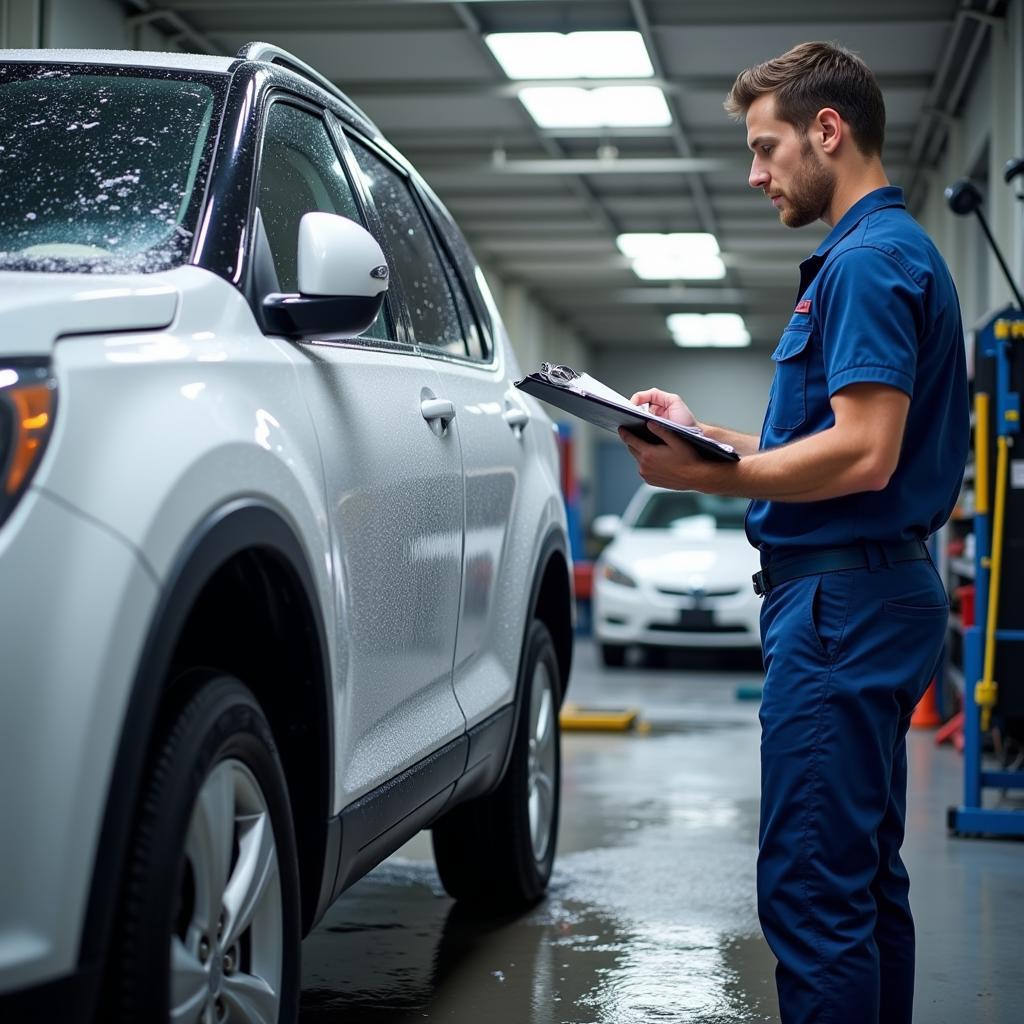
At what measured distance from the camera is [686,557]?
11180mm

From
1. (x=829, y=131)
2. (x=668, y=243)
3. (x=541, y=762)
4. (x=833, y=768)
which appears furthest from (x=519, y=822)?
(x=668, y=243)

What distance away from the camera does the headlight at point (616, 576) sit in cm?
1110

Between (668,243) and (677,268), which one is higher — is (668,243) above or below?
above

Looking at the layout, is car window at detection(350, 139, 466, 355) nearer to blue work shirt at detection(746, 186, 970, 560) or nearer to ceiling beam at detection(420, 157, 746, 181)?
blue work shirt at detection(746, 186, 970, 560)

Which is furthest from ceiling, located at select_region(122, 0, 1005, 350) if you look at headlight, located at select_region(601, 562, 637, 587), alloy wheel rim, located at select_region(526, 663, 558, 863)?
alloy wheel rim, located at select_region(526, 663, 558, 863)

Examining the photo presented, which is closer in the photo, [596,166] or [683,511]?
[683,511]

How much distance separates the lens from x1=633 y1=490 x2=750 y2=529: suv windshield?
12.1 m

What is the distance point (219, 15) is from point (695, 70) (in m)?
3.53

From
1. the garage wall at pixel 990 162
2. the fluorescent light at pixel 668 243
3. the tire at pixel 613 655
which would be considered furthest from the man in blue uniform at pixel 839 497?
the fluorescent light at pixel 668 243

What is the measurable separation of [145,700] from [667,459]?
919 mm

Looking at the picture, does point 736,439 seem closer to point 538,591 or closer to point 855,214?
point 855,214

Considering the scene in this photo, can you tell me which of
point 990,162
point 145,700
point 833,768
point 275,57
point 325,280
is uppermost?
point 990,162

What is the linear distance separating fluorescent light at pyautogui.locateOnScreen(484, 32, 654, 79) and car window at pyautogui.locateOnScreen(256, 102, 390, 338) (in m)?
8.19

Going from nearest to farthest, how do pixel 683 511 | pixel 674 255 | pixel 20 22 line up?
pixel 20 22
pixel 683 511
pixel 674 255
